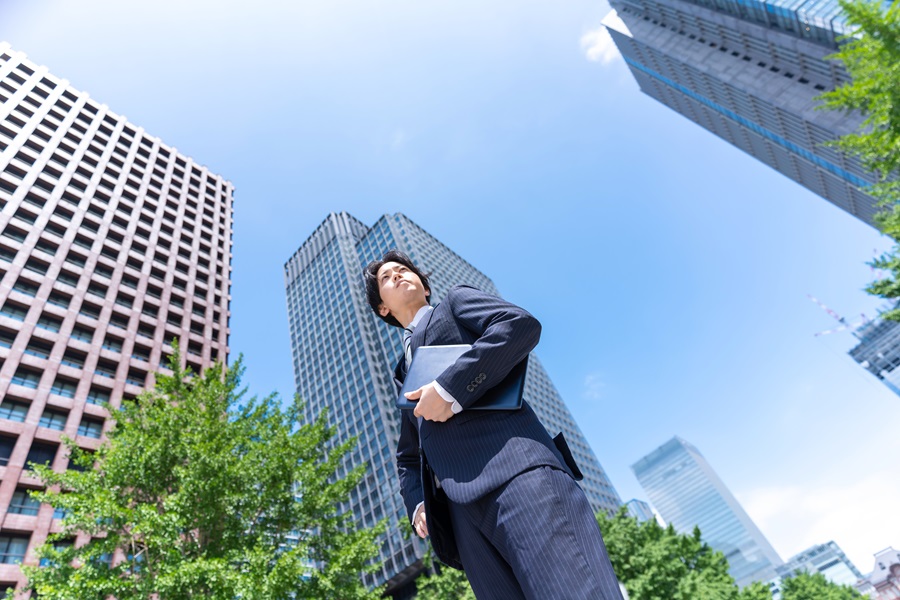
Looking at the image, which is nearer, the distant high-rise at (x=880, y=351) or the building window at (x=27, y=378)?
the building window at (x=27, y=378)

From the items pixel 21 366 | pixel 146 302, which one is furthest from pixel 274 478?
pixel 146 302

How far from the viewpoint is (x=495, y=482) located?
6.07 feet

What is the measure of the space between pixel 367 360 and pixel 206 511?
61170 mm

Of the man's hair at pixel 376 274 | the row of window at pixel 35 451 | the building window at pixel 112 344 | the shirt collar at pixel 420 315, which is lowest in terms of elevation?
the shirt collar at pixel 420 315

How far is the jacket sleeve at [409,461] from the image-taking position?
2.55m

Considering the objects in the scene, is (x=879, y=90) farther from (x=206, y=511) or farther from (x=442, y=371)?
(x=206, y=511)

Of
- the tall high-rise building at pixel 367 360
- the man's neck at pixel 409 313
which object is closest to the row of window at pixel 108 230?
the tall high-rise building at pixel 367 360

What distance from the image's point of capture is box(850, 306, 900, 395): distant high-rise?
102 m

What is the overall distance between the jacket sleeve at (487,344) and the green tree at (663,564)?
1746cm

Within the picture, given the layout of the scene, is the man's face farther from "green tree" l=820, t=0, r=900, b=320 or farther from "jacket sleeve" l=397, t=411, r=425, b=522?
"green tree" l=820, t=0, r=900, b=320

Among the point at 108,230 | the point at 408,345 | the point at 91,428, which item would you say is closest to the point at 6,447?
the point at 91,428

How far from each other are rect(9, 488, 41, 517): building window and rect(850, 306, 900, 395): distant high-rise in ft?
442

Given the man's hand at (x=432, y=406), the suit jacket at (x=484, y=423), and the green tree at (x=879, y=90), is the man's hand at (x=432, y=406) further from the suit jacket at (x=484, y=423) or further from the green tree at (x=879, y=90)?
the green tree at (x=879, y=90)

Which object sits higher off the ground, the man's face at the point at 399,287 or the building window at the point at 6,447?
the building window at the point at 6,447
